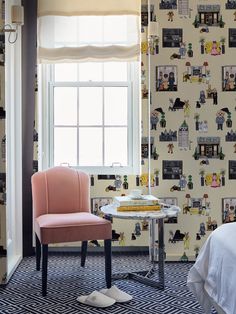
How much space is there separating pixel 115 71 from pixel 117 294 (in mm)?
2090

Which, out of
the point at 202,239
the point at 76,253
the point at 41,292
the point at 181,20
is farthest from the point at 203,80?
the point at 41,292

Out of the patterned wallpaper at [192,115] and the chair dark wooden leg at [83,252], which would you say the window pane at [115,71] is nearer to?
the patterned wallpaper at [192,115]

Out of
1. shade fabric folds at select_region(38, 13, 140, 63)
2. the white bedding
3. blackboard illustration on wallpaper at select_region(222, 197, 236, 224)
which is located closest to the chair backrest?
shade fabric folds at select_region(38, 13, 140, 63)

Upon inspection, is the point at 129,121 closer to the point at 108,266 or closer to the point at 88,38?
the point at 88,38

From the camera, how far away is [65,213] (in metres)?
4.05

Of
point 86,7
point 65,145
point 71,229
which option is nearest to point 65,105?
point 65,145

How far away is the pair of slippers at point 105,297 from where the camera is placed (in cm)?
329

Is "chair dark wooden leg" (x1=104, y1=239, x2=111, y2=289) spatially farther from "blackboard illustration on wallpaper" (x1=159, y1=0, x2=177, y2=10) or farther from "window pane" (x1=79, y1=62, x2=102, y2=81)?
"blackboard illustration on wallpaper" (x1=159, y1=0, x2=177, y2=10)

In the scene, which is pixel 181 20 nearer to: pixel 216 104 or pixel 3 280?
pixel 216 104

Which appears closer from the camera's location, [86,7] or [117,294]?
[117,294]

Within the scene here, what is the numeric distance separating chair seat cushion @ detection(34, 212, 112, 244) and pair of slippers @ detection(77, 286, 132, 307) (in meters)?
0.39

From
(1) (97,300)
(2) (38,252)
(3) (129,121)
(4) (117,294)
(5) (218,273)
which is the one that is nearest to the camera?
(5) (218,273)

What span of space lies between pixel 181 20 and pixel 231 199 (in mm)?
1598

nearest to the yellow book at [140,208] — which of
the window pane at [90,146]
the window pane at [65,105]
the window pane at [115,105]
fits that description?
the window pane at [90,146]
